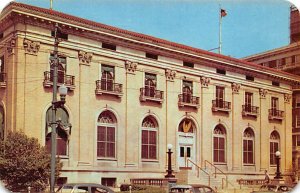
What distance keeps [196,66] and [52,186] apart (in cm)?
1553

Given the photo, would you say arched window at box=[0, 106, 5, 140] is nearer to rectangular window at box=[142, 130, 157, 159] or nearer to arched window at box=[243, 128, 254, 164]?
rectangular window at box=[142, 130, 157, 159]

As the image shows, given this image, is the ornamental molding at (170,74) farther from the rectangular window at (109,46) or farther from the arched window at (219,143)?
the arched window at (219,143)

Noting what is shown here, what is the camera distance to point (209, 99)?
31188 millimetres

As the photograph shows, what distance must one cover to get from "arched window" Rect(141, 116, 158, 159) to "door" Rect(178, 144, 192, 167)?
1.70 meters

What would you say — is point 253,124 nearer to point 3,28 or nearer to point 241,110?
point 241,110

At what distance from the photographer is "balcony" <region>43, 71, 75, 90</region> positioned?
945 inches

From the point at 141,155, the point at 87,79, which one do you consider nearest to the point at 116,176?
the point at 141,155

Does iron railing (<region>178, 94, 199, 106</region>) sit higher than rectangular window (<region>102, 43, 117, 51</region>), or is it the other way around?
rectangular window (<region>102, 43, 117, 51</region>)

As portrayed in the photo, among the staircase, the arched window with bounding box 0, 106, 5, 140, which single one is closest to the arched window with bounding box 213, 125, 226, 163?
the staircase

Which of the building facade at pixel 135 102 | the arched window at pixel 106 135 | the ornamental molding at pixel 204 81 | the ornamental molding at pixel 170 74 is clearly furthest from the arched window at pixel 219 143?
the arched window at pixel 106 135

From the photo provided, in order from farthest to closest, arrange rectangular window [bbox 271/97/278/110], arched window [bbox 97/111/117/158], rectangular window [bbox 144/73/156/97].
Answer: rectangular window [bbox 144/73/156/97], rectangular window [bbox 271/97/278/110], arched window [bbox 97/111/117/158]

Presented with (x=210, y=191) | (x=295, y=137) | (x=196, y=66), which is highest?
(x=196, y=66)

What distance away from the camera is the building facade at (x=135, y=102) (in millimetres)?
23766


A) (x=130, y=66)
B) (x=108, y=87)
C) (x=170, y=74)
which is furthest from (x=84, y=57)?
(x=170, y=74)
